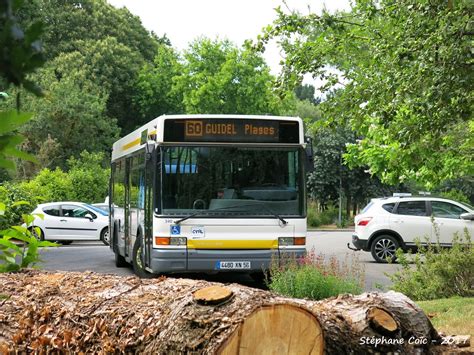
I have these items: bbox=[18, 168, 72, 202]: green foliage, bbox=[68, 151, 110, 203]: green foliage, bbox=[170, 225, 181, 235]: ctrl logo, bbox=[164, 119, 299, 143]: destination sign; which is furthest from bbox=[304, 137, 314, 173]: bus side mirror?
bbox=[68, 151, 110, 203]: green foliage

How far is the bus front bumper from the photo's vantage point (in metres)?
11.2

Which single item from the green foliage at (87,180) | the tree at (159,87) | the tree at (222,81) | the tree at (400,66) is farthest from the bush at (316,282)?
the tree at (159,87)

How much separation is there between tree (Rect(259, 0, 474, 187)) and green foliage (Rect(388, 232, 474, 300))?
64.5 inches

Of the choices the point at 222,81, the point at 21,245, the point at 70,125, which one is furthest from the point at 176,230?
the point at 222,81

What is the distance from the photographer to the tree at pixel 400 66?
864cm

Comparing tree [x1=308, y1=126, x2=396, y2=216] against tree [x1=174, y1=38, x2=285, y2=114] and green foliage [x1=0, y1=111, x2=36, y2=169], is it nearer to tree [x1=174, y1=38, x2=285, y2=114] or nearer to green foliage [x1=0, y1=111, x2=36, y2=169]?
tree [x1=174, y1=38, x2=285, y2=114]

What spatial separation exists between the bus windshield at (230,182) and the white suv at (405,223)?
807 cm

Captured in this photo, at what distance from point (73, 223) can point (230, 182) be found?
15363mm

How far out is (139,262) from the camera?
43.2ft

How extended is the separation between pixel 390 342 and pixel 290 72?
29.5 feet

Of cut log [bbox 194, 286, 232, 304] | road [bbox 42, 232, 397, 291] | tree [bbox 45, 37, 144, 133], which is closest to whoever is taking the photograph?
cut log [bbox 194, 286, 232, 304]

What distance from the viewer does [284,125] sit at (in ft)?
37.8

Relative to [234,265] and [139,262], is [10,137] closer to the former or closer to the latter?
[234,265]

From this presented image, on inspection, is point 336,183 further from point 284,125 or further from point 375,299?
point 375,299
